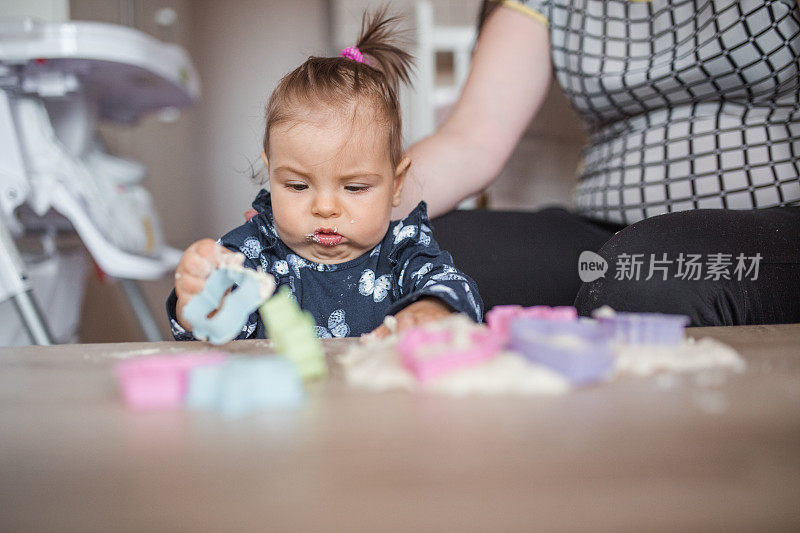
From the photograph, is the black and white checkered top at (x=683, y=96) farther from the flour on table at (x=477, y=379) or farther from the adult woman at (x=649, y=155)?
the flour on table at (x=477, y=379)

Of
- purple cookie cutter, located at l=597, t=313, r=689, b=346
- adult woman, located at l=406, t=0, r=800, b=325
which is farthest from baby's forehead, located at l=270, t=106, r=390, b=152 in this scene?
purple cookie cutter, located at l=597, t=313, r=689, b=346

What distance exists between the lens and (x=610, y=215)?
41.9 inches

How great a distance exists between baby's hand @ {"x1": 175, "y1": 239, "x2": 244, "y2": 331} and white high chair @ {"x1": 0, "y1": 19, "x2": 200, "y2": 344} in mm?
684

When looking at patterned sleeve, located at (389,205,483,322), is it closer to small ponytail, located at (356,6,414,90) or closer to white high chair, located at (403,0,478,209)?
small ponytail, located at (356,6,414,90)

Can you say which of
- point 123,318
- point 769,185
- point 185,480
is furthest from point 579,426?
point 123,318

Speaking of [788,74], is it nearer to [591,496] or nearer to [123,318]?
[591,496]

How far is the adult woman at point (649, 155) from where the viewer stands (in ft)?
2.32

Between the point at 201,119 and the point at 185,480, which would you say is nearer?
the point at 185,480

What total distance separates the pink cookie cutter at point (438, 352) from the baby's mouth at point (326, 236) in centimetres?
38

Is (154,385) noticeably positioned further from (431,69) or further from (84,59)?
(431,69)

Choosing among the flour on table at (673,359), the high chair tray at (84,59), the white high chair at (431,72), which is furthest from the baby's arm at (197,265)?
the white high chair at (431,72)

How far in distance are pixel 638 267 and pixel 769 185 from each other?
34cm

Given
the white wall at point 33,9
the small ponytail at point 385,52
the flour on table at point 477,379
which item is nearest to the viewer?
the flour on table at point 477,379

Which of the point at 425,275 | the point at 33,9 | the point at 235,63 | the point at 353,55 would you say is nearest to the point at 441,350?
the point at 425,275
